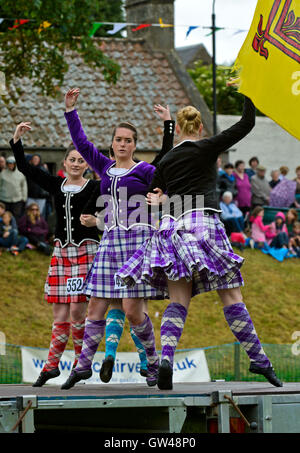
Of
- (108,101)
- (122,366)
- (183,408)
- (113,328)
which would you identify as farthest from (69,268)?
(108,101)

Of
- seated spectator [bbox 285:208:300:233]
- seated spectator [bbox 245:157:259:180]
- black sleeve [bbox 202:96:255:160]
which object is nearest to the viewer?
black sleeve [bbox 202:96:255:160]

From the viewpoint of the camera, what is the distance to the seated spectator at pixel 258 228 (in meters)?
18.4

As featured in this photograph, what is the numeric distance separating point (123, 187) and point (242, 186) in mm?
11714

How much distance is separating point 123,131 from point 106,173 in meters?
0.34

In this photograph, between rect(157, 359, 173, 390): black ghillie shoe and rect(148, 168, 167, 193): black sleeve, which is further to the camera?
rect(148, 168, 167, 193): black sleeve

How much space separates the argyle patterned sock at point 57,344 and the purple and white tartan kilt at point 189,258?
4.37 ft

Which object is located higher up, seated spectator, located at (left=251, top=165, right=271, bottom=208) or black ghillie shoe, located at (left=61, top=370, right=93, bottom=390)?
seated spectator, located at (left=251, top=165, right=271, bottom=208)

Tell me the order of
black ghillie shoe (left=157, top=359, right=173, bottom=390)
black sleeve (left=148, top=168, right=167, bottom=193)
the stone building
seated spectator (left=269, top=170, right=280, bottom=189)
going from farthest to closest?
the stone building, seated spectator (left=269, top=170, right=280, bottom=189), black sleeve (left=148, top=168, right=167, bottom=193), black ghillie shoe (left=157, top=359, right=173, bottom=390)

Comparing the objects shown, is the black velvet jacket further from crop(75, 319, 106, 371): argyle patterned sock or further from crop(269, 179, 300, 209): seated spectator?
crop(269, 179, 300, 209): seated spectator

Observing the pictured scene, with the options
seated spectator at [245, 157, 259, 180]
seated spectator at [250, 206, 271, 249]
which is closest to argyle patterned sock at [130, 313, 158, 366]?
seated spectator at [250, 206, 271, 249]

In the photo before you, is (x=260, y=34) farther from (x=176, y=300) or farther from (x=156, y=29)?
(x=156, y=29)

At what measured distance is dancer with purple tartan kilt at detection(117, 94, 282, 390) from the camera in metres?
6.09
